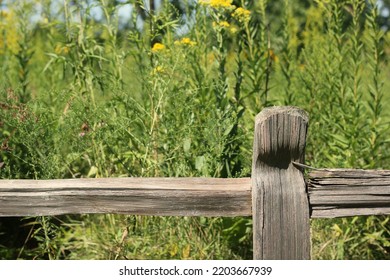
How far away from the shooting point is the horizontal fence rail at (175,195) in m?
2.82

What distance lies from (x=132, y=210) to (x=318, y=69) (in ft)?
6.94

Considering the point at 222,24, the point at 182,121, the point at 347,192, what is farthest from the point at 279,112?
the point at 182,121

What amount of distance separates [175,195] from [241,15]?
147 cm

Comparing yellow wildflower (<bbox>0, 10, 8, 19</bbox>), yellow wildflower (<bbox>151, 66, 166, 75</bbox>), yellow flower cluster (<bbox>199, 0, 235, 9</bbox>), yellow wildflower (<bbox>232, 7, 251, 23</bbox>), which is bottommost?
yellow wildflower (<bbox>151, 66, 166, 75</bbox>)

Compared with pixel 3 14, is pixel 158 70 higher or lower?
lower

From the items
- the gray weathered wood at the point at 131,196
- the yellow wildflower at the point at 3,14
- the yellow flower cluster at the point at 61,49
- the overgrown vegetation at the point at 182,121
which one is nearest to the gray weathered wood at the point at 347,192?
the gray weathered wood at the point at 131,196

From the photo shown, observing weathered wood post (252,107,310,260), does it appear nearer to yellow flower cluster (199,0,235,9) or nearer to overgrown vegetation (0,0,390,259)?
overgrown vegetation (0,0,390,259)

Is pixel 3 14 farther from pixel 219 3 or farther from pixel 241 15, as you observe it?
pixel 219 3

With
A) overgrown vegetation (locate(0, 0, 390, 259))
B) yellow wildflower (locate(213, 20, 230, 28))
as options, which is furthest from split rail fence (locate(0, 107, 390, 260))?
yellow wildflower (locate(213, 20, 230, 28))

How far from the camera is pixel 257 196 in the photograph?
2.76 metres

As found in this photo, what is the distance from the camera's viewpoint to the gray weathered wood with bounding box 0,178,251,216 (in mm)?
2814

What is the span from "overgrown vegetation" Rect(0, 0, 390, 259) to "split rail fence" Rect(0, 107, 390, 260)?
0.54 meters

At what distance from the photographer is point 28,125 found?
3.47m
